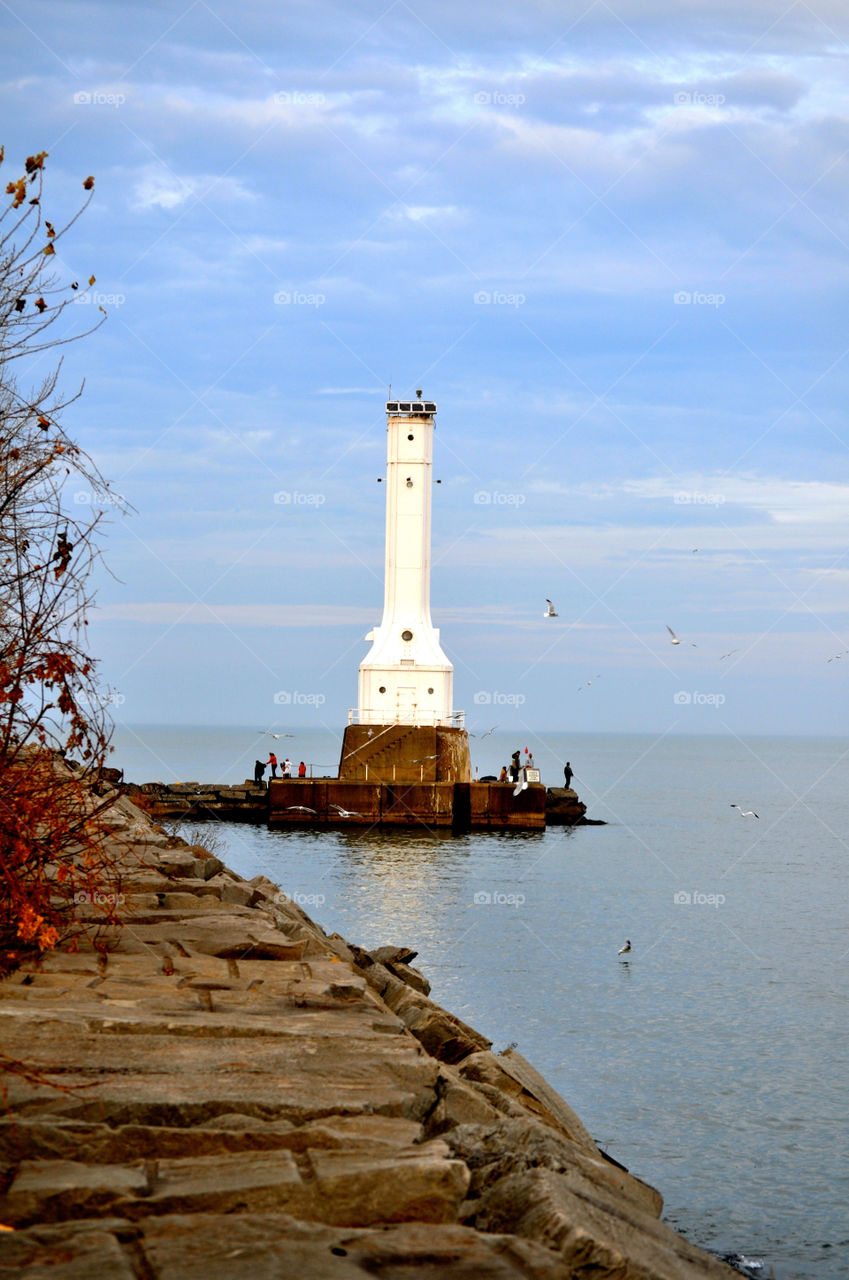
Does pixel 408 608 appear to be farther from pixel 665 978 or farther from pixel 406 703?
pixel 665 978

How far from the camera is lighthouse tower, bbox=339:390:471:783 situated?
160ft

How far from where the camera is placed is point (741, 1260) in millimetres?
10320

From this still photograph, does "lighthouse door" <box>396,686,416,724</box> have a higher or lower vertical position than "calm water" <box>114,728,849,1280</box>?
higher

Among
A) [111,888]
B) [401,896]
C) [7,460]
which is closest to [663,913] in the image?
[401,896]

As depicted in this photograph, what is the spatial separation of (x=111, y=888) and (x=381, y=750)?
38.1 meters

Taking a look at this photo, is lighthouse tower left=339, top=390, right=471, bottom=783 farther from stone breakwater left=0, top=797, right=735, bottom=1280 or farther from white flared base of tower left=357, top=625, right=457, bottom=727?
stone breakwater left=0, top=797, right=735, bottom=1280

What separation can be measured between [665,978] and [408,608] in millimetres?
29119

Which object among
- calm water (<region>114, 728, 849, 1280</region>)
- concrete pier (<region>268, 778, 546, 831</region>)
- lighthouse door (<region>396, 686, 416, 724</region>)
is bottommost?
calm water (<region>114, 728, 849, 1280</region>)

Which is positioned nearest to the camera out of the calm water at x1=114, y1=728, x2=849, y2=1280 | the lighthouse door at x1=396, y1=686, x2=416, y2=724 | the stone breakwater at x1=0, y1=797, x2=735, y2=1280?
the stone breakwater at x1=0, y1=797, x2=735, y2=1280

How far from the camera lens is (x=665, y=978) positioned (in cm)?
2356

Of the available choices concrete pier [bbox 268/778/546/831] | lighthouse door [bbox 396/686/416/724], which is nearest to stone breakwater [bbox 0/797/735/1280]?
concrete pier [bbox 268/778/546/831]

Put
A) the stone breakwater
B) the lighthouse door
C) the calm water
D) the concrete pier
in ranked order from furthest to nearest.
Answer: the lighthouse door < the concrete pier < the calm water < the stone breakwater

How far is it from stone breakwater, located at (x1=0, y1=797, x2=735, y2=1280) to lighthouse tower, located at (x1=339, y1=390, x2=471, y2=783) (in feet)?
133

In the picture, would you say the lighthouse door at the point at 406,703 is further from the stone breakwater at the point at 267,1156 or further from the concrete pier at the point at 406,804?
the stone breakwater at the point at 267,1156
